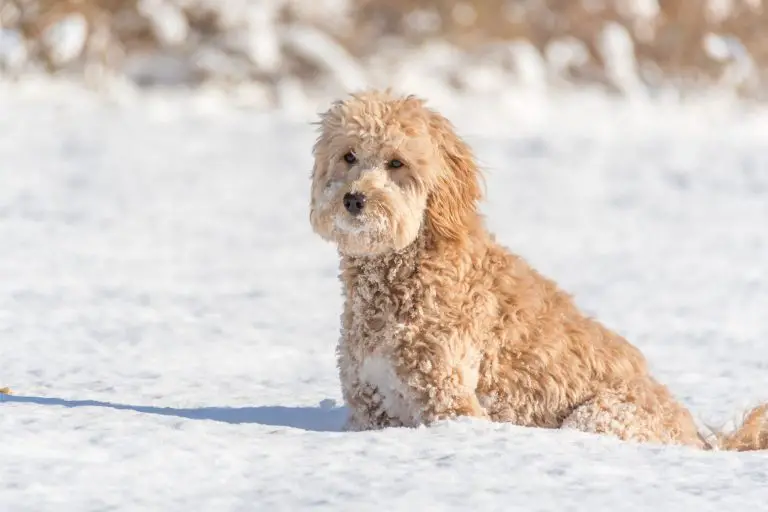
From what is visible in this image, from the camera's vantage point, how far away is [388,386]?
4945mm

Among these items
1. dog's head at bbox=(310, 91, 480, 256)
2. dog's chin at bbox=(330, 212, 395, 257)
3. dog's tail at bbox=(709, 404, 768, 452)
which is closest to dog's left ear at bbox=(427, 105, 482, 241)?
dog's head at bbox=(310, 91, 480, 256)

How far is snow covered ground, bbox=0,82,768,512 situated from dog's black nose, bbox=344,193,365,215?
92cm

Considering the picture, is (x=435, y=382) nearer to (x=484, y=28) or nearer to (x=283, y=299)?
(x=283, y=299)

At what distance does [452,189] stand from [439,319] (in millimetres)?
612

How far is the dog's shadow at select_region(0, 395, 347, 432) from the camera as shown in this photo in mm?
5375

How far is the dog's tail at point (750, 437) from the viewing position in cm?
518

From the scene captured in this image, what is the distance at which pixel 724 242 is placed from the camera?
12227 millimetres

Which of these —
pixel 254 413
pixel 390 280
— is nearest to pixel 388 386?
pixel 390 280

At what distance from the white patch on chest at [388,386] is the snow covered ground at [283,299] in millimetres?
291

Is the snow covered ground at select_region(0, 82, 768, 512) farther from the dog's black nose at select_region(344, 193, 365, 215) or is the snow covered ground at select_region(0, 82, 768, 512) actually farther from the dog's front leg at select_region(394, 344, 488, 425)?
the dog's black nose at select_region(344, 193, 365, 215)

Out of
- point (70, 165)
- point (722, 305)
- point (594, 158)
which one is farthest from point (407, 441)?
point (594, 158)

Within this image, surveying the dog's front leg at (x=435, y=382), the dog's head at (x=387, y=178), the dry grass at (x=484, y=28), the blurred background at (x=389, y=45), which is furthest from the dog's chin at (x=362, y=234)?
the dry grass at (x=484, y=28)

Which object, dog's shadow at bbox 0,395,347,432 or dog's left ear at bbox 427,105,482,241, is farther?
dog's shadow at bbox 0,395,347,432

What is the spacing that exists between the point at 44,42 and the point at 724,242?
9.66 metres
